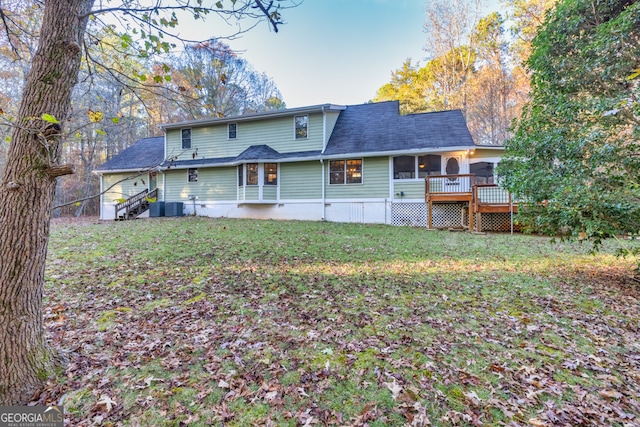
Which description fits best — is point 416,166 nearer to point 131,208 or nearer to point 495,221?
point 495,221

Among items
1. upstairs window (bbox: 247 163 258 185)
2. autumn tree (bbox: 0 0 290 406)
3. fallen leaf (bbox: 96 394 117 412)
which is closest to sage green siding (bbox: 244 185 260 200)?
upstairs window (bbox: 247 163 258 185)

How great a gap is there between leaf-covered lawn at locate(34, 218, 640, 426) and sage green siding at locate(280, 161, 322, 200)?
27.5 ft

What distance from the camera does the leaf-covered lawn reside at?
7.84 ft

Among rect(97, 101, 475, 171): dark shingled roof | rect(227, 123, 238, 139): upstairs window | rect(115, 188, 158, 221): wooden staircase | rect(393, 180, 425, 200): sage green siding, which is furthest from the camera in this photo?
rect(227, 123, 238, 139): upstairs window

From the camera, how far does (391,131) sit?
1465 cm

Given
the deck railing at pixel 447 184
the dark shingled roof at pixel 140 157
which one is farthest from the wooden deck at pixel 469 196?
the dark shingled roof at pixel 140 157

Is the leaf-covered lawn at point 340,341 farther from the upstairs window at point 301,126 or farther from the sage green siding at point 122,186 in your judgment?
the sage green siding at point 122,186

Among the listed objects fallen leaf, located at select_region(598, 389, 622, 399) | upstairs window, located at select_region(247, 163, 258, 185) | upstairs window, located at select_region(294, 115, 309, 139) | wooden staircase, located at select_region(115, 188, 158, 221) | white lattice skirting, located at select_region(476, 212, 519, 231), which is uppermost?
upstairs window, located at select_region(294, 115, 309, 139)

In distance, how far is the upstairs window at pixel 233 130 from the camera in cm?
1633

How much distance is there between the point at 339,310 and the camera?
414cm

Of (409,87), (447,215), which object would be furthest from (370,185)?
(409,87)

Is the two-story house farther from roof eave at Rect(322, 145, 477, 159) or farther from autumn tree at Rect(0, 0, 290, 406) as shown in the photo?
autumn tree at Rect(0, 0, 290, 406)

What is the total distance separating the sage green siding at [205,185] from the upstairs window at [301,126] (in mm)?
3920

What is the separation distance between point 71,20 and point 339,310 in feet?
13.8
